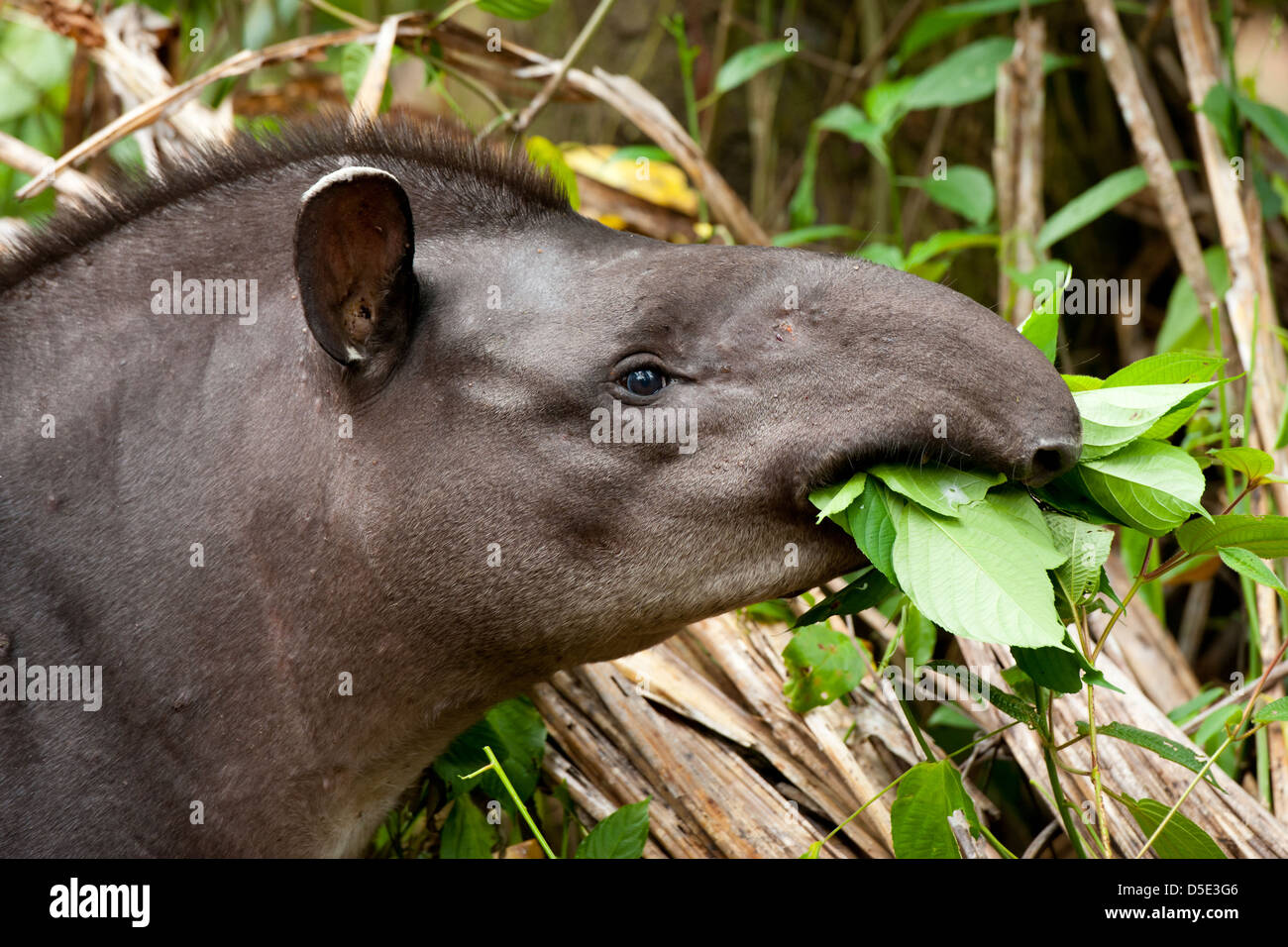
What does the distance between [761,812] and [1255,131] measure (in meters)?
3.55

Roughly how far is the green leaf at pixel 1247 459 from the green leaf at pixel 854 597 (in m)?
0.77

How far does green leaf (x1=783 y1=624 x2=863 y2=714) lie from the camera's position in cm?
384

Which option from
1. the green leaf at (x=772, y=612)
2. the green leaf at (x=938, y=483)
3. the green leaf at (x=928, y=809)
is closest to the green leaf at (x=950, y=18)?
the green leaf at (x=772, y=612)

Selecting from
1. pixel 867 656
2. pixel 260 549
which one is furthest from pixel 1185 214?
pixel 260 549

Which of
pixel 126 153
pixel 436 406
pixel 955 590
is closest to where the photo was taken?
pixel 955 590

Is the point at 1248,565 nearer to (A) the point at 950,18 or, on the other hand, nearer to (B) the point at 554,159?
(B) the point at 554,159

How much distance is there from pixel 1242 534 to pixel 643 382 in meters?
1.31

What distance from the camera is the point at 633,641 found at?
9.96ft

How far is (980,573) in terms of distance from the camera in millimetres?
2691

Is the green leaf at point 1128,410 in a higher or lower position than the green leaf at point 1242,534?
higher

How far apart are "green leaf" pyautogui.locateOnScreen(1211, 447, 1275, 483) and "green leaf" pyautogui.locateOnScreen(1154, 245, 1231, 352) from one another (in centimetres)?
248

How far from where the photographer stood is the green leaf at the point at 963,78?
583 cm

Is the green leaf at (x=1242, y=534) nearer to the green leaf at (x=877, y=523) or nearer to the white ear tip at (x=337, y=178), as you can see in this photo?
the green leaf at (x=877, y=523)
